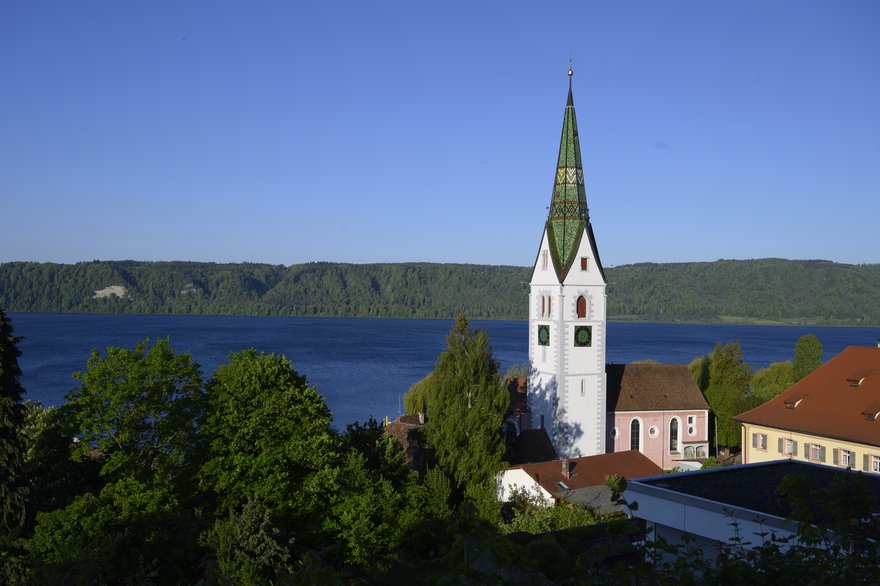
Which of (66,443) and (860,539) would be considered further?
(66,443)

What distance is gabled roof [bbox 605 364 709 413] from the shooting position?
4241 centimetres

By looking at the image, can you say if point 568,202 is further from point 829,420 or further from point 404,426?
point 829,420

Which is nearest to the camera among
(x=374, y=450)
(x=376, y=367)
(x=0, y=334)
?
(x=0, y=334)

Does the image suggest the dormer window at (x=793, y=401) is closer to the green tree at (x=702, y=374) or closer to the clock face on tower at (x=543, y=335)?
the clock face on tower at (x=543, y=335)

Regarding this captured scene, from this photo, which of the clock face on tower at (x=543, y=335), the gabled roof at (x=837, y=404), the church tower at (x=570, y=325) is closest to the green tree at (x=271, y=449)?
the church tower at (x=570, y=325)

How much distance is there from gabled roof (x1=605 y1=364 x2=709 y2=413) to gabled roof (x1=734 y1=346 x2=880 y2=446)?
5.71 metres

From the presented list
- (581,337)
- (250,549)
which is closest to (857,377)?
(581,337)

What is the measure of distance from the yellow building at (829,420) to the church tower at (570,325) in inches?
268

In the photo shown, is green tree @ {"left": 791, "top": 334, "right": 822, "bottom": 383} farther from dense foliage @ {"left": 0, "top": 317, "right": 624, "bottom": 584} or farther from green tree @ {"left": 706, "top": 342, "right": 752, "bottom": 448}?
dense foliage @ {"left": 0, "top": 317, "right": 624, "bottom": 584}

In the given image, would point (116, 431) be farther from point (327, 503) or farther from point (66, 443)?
point (327, 503)

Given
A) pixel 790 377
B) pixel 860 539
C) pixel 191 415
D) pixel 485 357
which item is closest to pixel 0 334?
pixel 191 415

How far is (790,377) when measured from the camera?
189 feet

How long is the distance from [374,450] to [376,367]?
82.8 m

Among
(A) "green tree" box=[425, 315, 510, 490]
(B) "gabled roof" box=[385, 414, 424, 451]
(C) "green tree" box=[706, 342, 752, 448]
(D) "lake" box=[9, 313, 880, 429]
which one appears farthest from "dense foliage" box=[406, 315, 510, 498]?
(D) "lake" box=[9, 313, 880, 429]
